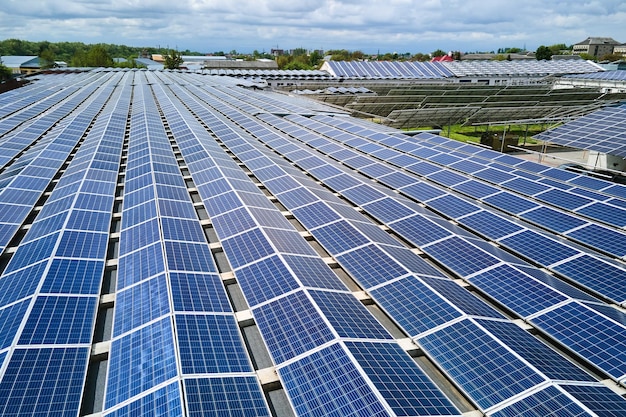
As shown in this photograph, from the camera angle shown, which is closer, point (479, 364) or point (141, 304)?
point (479, 364)

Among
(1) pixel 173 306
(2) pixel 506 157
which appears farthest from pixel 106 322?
(2) pixel 506 157

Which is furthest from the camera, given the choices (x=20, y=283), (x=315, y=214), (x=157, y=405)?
(x=315, y=214)

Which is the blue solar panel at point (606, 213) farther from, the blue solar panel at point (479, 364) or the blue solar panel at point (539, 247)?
the blue solar panel at point (479, 364)

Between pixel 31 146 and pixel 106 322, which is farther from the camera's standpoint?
pixel 31 146

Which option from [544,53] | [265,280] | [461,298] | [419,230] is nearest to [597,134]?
[419,230]

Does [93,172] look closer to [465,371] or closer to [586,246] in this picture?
[465,371]

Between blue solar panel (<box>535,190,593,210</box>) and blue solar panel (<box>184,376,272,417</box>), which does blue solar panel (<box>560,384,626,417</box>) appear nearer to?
blue solar panel (<box>184,376,272,417</box>)

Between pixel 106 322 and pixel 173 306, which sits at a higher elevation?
pixel 173 306

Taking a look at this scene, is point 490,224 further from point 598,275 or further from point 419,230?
point 598,275
